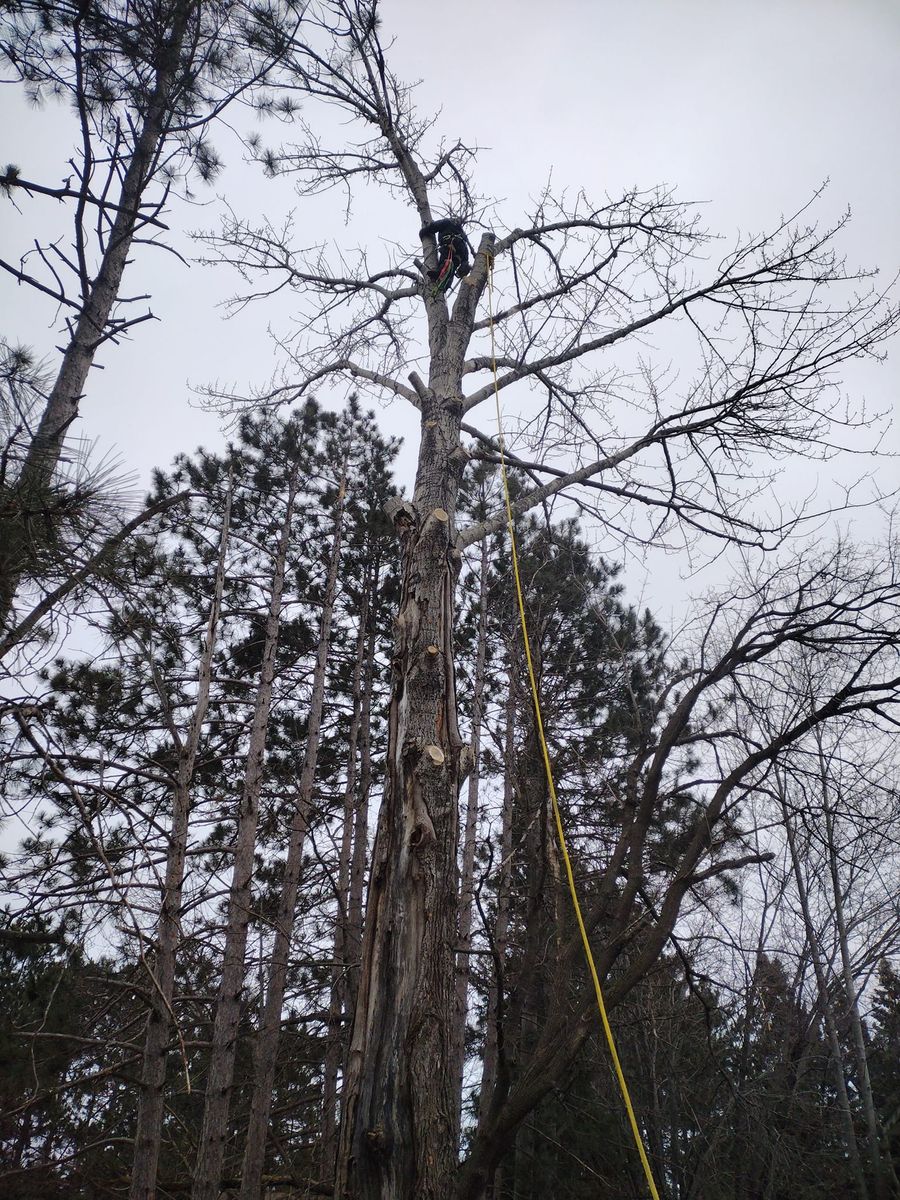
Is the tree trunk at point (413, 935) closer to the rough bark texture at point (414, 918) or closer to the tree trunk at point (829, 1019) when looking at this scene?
the rough bark texture at point (414, 918)

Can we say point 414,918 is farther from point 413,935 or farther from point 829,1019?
point 829,1019

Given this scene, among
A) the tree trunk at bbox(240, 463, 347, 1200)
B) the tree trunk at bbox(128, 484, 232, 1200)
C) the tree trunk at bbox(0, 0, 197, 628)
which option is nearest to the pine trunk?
the tree trunk at bbox(240, 463, 347, 1200)

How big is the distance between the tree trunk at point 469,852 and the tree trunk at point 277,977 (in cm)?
191

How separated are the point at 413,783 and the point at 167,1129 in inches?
407

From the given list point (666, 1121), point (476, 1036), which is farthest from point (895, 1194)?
point (476, 1036)

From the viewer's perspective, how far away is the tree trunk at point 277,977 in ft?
23.8

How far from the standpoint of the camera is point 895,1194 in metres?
8.19

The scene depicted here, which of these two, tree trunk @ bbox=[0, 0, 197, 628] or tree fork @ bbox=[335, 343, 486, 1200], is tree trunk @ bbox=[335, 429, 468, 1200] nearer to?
tree fork @ bbox=[335, 343, 486, 1200]

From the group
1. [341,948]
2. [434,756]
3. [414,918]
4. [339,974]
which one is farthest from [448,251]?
[341,948]

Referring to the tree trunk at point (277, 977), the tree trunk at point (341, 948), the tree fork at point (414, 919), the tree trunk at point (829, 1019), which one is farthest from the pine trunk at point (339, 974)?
the tree trunk at point (829, 1019)

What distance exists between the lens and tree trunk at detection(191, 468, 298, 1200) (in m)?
7.00

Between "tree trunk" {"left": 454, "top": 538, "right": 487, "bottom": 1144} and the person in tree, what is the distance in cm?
477

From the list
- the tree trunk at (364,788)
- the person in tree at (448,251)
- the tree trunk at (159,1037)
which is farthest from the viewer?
the tree trunk at (364,788)

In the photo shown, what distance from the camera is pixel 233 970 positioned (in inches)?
A: 315
